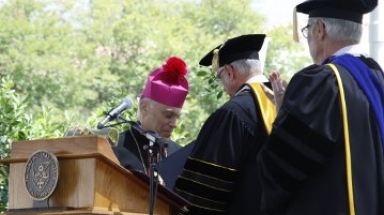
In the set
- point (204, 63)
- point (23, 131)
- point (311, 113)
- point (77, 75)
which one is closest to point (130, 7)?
point (77, 75)

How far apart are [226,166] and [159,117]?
1.88 meters

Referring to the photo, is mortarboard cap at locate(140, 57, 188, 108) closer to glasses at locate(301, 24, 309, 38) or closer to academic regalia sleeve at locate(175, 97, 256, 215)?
academic regalia sleeve at locate(175, 97, 256, 215)

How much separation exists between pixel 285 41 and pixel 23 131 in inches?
820

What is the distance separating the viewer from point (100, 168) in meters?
5.95

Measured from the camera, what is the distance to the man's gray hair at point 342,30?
20.8 ft

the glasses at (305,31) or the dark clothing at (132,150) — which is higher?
the glasses at (305,31)

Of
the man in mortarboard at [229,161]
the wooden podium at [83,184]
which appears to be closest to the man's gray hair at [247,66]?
the man in mortarboard at [229,161]

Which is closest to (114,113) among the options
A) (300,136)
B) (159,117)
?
(300,136)

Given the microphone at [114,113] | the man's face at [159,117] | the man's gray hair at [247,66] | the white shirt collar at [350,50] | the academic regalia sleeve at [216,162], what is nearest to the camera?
the white shirt collar at [350,50]

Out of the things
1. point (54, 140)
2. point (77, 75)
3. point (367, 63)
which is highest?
point (367, 63)

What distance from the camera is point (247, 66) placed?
7348mm

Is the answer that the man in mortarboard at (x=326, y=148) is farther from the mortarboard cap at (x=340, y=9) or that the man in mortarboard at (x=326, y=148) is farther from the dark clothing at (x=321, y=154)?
the mortarboard cap at (x=340, y=9)

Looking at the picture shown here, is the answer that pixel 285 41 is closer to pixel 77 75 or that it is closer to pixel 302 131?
pixel 77 75

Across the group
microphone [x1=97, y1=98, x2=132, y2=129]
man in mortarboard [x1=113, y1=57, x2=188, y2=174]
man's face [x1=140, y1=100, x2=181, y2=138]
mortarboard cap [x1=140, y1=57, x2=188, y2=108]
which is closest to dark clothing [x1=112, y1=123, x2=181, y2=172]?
man in mortarboard [x1=113, y1=57, x2=188, y2=174]
